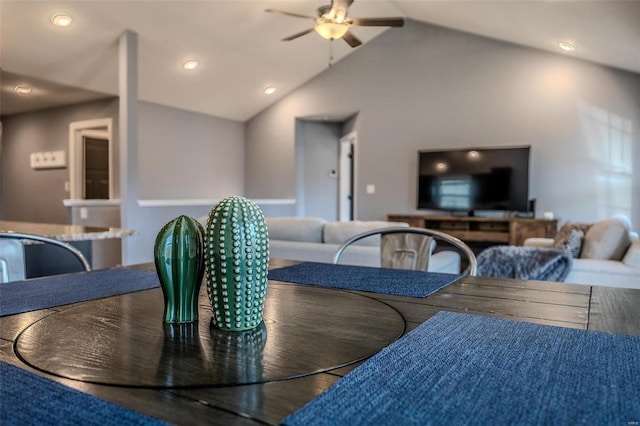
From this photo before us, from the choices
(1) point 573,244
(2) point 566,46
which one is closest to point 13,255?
(1) point 573,244

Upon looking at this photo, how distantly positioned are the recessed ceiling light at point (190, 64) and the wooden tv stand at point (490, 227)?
337 centimetres

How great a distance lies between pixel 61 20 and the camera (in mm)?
4316

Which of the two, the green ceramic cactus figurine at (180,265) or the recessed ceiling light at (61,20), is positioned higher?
the recessed ceiling light at (61,20)

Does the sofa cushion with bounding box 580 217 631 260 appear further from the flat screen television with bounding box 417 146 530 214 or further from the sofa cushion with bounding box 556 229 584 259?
the flat screen television with bounding box 417 146 530 214

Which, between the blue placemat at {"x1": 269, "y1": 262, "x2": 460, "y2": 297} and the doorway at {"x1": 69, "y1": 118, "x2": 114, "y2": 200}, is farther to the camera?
the doorway at {"x1": 69, "y1": 118, "x2": 114, "y2": 200}

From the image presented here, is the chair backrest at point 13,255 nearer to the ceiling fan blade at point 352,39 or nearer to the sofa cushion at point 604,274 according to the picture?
the sofa cushion at point 604,274

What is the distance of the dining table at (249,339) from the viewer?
534mm

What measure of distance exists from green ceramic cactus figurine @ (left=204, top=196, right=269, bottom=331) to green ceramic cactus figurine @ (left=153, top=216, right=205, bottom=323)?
0.13 feet

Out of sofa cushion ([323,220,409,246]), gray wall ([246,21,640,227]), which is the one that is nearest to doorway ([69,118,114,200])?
gray wall ([246,21,640,227])

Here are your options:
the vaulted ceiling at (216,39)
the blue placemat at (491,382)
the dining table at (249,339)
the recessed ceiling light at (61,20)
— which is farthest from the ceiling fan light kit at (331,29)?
the blue placemat at (491,382)

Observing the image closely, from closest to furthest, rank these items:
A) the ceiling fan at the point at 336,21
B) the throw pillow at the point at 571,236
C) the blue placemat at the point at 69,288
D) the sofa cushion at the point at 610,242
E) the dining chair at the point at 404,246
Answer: the blue placemat at the point at 69,288 < the dining chair at the point at 404,246 < the sofa cushion at the point at 610,242 < the throw pillow at the point at 571,236 < the ceiling fan at the point at 336,21

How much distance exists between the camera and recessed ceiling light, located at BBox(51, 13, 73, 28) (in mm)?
4254

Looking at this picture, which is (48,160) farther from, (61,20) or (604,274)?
(604,274)

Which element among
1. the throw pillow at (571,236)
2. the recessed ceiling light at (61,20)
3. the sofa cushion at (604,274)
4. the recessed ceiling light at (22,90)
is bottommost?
the sofa cushion at (604,274)
